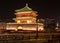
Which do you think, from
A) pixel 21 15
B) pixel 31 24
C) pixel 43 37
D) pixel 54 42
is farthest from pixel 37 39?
pixel 21 15

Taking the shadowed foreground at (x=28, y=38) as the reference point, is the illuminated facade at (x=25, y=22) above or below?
above

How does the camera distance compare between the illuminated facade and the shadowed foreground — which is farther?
the illuminated facade

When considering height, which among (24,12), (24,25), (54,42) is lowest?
(54,42)

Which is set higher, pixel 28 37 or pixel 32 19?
pixel 32 19

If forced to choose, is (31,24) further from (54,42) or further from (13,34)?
(54,42)

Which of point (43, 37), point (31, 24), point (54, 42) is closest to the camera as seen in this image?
point (54, 42)

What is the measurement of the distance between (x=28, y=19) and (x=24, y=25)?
5.99 ft

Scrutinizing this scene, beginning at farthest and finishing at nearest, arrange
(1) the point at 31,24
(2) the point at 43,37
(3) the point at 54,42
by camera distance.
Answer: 1. (1) the point at 31,24
2. (2) the point at 43,37
3. (3) the point at 54,42

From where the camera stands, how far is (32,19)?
39031 mm

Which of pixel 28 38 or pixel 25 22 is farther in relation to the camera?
pixel 25 22

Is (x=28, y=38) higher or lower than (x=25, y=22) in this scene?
lower

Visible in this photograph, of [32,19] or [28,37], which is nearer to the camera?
[28,37]

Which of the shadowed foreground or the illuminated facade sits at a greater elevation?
the illuminated facade

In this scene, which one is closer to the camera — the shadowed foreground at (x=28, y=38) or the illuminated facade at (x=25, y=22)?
the shadowed foreground at (x=28, y=38)
